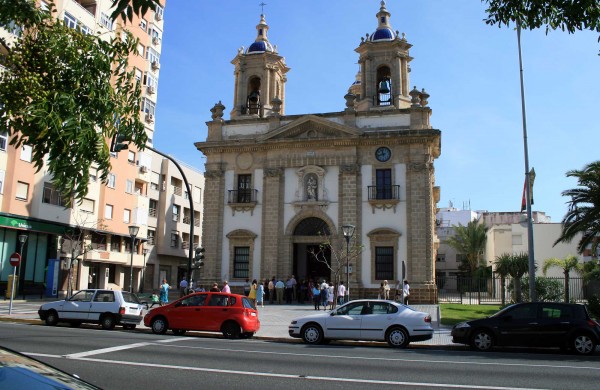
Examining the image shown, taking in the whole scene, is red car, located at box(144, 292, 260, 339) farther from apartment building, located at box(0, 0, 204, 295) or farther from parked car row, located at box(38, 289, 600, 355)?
apartment building, located at box(0, 0, 204, 295)

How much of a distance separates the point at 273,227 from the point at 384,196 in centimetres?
724

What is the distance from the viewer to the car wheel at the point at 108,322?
19.0 m

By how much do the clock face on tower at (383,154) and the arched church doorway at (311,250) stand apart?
5330mm

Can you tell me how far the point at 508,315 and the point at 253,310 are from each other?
25.2 ft

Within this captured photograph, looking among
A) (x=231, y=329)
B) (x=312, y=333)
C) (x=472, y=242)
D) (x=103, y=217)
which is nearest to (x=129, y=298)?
(x=231, y=329)

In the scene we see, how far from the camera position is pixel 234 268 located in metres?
35.3

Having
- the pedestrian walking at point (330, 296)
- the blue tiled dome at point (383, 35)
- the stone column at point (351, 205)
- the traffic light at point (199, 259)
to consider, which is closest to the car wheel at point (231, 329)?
the traffic light at point (199, 259)

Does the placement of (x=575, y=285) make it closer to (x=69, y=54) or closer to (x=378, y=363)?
(x=378, y=363)

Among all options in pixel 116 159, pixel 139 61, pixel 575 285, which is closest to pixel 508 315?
pixel 575 285

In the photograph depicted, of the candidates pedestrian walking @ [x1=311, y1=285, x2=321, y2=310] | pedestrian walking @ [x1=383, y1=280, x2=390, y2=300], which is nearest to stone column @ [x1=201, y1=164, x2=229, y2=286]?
pedestrian walking @ [x1=311, y1=285, x2=321, y2=310]

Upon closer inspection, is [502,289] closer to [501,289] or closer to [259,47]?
[501,289]

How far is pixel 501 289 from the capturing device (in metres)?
33.3

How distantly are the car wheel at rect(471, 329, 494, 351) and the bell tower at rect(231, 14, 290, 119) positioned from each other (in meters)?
25.8

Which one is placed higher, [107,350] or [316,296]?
[316,296]
